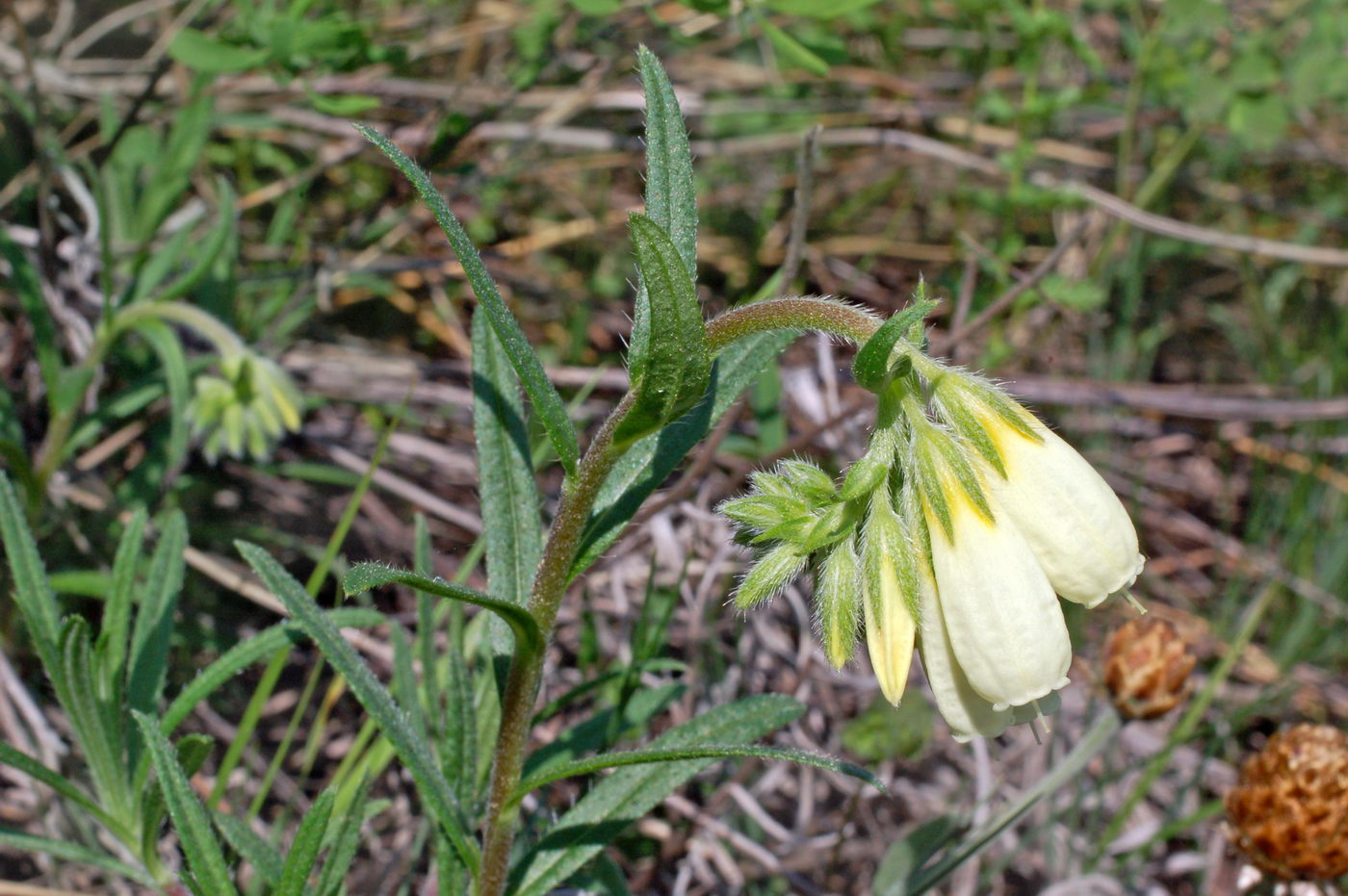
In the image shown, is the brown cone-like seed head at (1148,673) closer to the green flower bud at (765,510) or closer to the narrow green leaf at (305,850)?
the green flower bud at (765,510)

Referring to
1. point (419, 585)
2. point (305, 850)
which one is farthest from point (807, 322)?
point (305, 850)

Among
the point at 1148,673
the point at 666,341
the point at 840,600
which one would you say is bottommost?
the point at 1148,673

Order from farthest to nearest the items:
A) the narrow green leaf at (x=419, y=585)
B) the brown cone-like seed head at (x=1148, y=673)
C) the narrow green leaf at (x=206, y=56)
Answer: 1. the narrow green leaf at (x=206, y=56)
2. the brown cone-like seed head at (x=1148, y=673)
3. the narrow green leaf at (x=419, y=585)

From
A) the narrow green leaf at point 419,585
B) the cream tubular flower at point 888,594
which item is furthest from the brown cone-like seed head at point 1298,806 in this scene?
the narrow green leaf at point 419,585

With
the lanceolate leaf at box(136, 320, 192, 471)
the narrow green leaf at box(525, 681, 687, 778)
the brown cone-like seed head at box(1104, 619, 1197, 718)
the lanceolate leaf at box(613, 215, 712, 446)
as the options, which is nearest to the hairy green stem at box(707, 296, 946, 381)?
the lanceolate leaf at box(613, 215, 712, 446)

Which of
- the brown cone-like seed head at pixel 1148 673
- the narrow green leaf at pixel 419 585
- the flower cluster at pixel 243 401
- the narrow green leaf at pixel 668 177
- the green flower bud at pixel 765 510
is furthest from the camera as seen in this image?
the flower cluster at pixel 243 401

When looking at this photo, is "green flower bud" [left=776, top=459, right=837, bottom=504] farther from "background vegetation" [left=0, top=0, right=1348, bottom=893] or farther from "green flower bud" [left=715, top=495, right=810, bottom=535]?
"background vegetation" [left=0, top=0, right=1348, bottom=893]

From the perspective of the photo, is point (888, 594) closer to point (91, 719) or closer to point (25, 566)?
point (91, 719)
